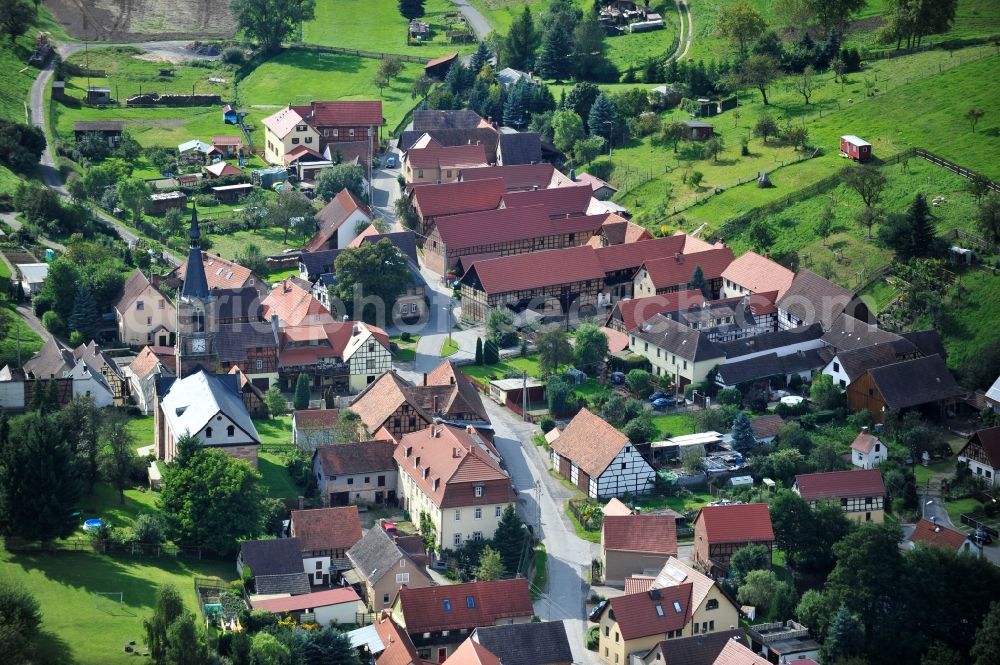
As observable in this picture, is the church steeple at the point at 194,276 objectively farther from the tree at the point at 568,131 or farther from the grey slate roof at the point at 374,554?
the tree at the point at 568,131

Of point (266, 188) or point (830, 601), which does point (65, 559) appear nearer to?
point (830, 601)

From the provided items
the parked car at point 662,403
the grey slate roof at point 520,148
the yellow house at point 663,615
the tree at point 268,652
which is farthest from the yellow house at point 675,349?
the tree at point 268,652

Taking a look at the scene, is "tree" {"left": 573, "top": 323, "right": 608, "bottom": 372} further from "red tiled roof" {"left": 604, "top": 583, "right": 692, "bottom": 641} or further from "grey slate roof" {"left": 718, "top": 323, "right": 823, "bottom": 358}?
"red tiled roof" {"left": 604, "top": 583, "right": 692, "bottom": 641}

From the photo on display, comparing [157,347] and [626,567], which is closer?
[626,567]

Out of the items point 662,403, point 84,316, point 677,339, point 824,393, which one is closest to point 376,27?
point 84,316

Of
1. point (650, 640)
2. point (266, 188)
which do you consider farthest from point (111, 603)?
point (266, 188)

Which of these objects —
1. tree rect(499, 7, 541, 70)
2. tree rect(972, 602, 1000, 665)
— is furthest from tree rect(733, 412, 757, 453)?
tree rect(499, 7, 541, 70)
